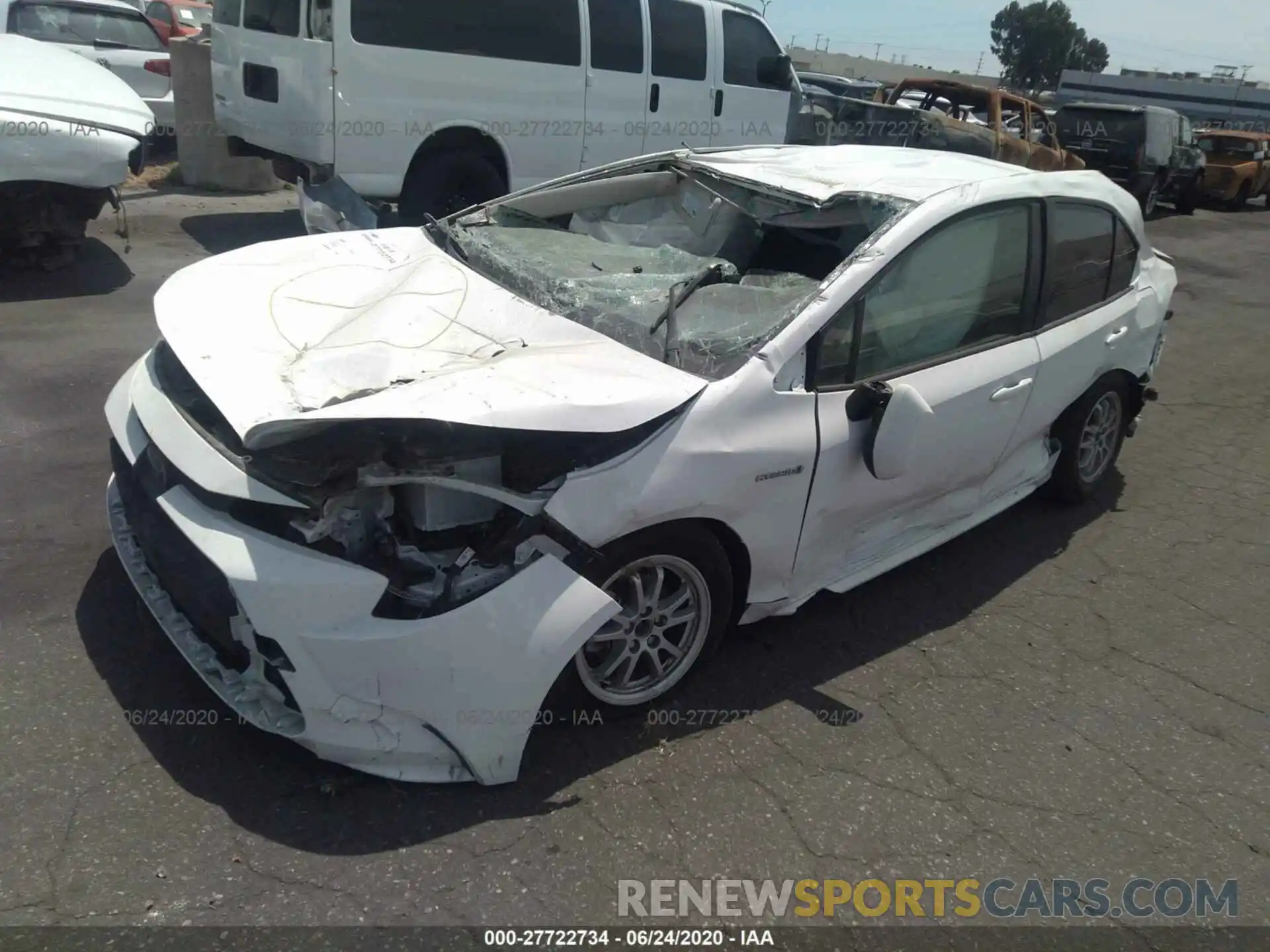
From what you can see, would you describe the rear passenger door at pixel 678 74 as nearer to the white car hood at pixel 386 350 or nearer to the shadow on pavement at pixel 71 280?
the shadow on pavement at pixel 71 280

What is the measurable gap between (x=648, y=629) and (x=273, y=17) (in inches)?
261

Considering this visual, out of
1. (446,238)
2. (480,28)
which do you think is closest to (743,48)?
(480,28)

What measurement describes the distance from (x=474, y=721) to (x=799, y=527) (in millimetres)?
1210

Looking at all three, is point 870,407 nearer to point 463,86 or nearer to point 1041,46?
point 463,86

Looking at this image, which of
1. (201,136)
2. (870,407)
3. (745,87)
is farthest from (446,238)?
(201,136)

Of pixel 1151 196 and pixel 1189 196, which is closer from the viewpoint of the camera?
pixel 1151 196

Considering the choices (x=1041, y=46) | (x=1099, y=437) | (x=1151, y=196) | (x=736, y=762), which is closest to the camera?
(x=736, y=762)

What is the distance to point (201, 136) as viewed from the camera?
1021 centimetres

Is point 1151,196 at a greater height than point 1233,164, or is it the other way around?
point 1233,164

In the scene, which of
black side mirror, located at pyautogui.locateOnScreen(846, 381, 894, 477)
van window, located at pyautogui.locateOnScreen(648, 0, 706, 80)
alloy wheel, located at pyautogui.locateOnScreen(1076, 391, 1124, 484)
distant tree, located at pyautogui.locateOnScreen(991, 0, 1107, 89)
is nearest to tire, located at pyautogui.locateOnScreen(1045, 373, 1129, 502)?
alloy wheel, located at pyautogui.locateOnScreen(1076, 391, 1124, 484)

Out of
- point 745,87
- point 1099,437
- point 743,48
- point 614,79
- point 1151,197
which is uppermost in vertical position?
point 743,48

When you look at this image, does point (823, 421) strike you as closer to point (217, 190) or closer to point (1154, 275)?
point (1154, 275)

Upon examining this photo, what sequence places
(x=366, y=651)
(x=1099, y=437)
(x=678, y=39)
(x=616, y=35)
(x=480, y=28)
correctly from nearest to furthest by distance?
(x=366, y=651), (x=1099, y=437), (x=480, y=28), (x=616, y=35), (x=678, y=39)

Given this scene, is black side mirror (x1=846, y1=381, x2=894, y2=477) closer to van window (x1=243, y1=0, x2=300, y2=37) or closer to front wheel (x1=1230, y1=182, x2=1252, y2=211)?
van window (x1=243, y1=0, x2=300, y2=37)
